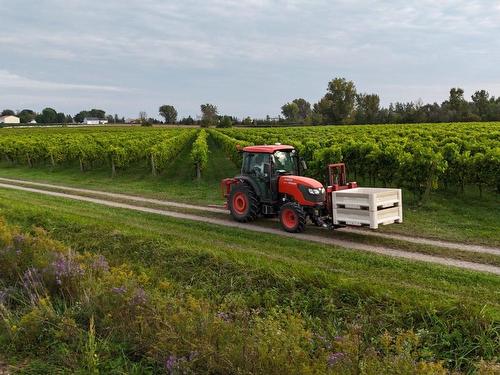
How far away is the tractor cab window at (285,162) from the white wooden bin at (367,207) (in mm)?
1992

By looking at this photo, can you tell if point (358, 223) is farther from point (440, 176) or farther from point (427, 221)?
point (440, 176)

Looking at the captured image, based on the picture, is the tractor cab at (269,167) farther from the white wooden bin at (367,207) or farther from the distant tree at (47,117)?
the distant tree at (47,117)

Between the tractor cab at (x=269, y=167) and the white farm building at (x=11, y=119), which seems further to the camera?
the white farm building at (x=11, y=119)

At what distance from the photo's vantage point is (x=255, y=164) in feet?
45.0

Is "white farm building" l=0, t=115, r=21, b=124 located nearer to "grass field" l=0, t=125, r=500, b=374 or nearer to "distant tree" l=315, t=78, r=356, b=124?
"distant tree" l=315, t=78, r=356, b=124

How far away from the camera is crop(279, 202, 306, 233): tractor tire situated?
12.3 metres

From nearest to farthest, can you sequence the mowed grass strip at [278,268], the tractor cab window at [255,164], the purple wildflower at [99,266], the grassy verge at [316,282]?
1. the grassy verge at [316,282]
2. the purple wildflower at [99,266]
3. the mowed grass strip at [278,268]
4. the tractor cab window at [255,164]

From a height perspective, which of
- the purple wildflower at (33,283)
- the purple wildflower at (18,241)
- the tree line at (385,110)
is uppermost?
the tree line at (385,110)

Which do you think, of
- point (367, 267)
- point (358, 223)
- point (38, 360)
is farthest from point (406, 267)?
point (38, 360)

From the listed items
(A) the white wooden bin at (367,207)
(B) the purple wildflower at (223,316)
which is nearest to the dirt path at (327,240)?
(A) the white wooden bin at (367,207)

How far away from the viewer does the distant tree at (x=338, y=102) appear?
10119 centimetres

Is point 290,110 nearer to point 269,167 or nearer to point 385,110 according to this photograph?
point 385,110

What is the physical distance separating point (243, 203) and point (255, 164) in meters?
1.23

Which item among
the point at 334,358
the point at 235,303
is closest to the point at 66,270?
the point at 235,303
